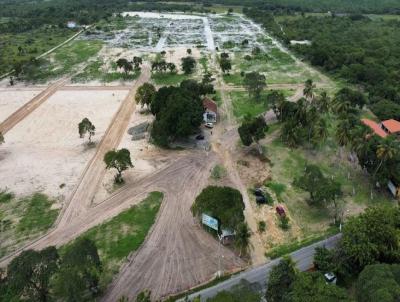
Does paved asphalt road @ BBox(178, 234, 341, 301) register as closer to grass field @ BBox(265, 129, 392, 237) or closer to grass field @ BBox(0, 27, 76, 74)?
grass field @ BBox(265, 129, 392, 237)

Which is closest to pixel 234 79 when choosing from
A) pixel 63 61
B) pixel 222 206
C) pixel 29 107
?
pixel 29 107

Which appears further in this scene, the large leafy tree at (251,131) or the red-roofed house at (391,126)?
the red-roofed house at (391,126)

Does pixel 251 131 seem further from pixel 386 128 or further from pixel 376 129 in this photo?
pixel 386 128

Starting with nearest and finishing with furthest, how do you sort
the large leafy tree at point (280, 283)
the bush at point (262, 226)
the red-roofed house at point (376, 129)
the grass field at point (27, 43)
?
the large leafy tree at point (280, 283)
the bush at point (262, 226)
the red-roofed house at point (376, 129)
the grass field at point (27, 43)

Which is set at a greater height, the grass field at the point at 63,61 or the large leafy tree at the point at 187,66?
the large leafy tree at the point at 187,66

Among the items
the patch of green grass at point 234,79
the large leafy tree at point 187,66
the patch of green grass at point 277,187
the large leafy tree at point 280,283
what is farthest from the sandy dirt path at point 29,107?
the large leafy tree at point 280,283

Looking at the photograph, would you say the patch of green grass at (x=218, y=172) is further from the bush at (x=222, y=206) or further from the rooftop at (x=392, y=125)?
the rooftop at (x=392, y=125)

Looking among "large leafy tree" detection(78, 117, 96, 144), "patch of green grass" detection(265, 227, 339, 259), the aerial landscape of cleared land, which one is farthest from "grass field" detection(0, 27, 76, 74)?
"patch of green grass" detection(265, 227, 339, 259)
